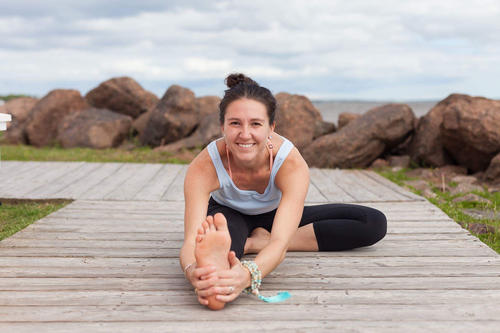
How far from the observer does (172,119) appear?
35.9 ft

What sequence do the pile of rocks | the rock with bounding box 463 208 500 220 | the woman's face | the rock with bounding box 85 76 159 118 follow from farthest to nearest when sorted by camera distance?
the rock with bounding box 85 76 159 118
the pile of rocks
the rock with bounding box 463 208 500 220
the woman's face

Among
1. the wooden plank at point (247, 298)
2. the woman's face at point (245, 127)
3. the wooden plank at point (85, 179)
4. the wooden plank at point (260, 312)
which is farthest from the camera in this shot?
the wooden plank at point (85, 179)

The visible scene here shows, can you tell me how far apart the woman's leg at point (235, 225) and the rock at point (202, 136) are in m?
6.56

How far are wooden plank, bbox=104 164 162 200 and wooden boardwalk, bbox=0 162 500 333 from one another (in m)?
0.70

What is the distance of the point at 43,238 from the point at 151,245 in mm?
828

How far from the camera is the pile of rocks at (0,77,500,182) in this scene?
7812mm

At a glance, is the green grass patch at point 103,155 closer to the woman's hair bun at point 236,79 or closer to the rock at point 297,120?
the rock at point 297,120

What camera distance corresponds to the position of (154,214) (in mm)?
5027

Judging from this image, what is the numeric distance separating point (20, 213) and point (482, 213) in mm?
4512

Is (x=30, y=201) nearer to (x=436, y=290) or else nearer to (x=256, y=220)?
(x=256, y=220)

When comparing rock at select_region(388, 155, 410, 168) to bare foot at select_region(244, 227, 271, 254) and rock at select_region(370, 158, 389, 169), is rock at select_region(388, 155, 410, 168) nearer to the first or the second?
rock at select_region(370, 158, 389, 169)

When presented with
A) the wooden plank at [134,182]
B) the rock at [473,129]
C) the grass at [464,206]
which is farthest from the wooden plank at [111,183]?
the rock at [473,129]

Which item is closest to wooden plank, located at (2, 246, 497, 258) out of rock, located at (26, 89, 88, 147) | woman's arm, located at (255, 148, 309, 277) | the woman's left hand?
woman's arm, located at (255, 148, 309, 277)

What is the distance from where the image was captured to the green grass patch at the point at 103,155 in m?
9.41
